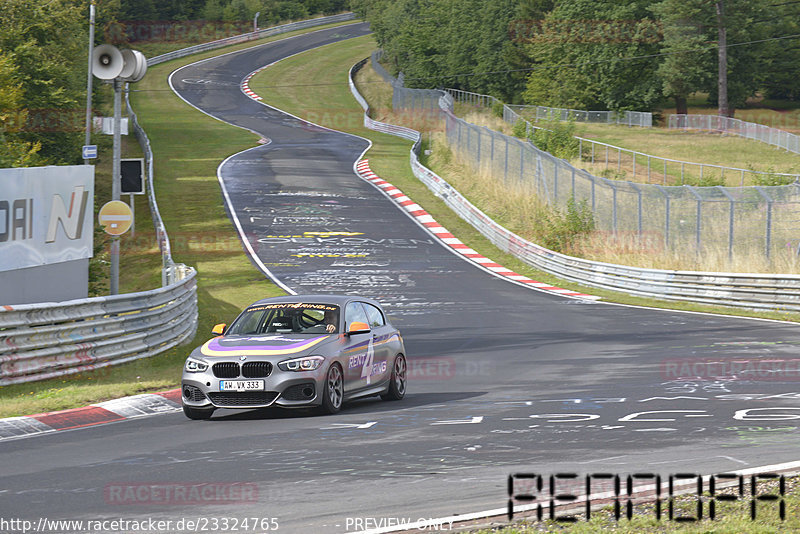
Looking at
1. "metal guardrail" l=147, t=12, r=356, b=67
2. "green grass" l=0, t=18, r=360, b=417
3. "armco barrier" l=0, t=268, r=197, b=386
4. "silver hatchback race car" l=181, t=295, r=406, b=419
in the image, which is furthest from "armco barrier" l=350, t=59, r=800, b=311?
"metal guardrail" l=147, t=12, r=356, b=67

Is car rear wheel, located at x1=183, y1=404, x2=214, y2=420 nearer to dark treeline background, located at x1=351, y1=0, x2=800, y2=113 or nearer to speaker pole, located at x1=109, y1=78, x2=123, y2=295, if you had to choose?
speaker pole, located at x1=109, y1=78, x2=123, y2=295

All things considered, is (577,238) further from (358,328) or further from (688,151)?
(688,151)

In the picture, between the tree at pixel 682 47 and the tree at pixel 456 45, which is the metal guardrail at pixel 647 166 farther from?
the tree at pixel 456 45

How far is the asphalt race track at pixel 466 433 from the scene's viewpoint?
7680 millimetres

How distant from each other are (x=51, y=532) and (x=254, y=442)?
3686 millimetres

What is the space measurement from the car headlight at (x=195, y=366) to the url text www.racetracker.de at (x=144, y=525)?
4976 millimetres

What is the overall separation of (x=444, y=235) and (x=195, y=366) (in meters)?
30.5

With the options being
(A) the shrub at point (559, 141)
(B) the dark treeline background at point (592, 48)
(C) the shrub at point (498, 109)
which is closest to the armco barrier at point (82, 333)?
(A) the shrub at point (559, 141)

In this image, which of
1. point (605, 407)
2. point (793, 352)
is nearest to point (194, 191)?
point (793, 352)

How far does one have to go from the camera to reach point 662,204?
130 ft

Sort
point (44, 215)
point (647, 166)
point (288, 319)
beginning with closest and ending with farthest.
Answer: point (288, 319)
point (44, 215)
point (647, 166)

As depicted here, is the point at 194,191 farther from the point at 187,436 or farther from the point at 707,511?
the point at 707,511

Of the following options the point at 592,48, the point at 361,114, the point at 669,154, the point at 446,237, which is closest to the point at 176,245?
the point at 446,237

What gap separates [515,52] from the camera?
102m
